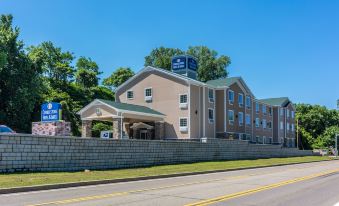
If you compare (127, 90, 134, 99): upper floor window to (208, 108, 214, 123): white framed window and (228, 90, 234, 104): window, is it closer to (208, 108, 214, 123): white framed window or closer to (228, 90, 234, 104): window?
(208, 108, 214, 123): white framed window

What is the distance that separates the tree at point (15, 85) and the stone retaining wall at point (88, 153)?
16.7m

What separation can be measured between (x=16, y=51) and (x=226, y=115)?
2467 cm

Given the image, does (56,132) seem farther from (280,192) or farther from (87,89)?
(87,89)

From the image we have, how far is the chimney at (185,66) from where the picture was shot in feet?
176

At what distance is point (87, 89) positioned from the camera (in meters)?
68.0

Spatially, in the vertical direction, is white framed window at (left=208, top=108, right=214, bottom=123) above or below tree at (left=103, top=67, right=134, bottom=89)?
below

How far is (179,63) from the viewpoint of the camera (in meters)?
54.4

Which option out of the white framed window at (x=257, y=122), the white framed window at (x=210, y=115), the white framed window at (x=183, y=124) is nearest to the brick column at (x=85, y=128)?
the white framed window at (x=183, y=124)

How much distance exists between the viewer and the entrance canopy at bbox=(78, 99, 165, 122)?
1690 inches

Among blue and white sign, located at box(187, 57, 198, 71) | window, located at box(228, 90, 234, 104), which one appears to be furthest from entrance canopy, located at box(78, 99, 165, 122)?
window, located at box(228, 90, 234, 104)

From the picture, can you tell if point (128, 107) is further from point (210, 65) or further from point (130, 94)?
point (210, 65)

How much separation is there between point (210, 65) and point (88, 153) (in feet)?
209

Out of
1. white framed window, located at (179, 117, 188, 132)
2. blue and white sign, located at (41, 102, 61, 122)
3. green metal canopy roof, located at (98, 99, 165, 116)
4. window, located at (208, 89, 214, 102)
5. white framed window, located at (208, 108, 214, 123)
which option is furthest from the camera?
window, located at (208, 89, 214, 102)

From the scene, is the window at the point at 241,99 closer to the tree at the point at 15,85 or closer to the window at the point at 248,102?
the window at the point at 248,102
